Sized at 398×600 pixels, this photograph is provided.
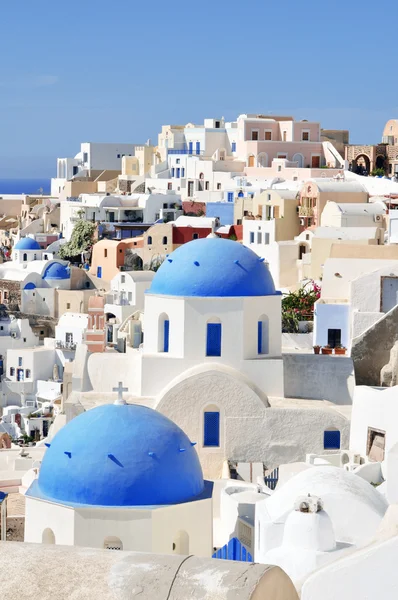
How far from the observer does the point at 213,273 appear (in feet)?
59.8

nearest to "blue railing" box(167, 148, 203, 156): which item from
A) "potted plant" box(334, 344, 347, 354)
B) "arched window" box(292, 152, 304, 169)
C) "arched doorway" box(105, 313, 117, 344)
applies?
"arched window" box(292, 152, 304, 169)

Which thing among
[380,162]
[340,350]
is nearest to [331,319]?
[340,350]

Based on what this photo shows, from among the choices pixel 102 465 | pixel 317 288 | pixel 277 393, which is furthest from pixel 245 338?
pixel 317 288

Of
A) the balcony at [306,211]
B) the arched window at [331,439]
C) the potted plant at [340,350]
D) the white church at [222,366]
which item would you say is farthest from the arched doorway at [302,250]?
the arched window at [331,439]

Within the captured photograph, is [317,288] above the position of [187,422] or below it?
above

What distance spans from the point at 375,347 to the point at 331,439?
4367mm

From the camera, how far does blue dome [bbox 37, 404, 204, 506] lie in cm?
1249

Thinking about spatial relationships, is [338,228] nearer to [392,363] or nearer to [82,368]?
[392,363]

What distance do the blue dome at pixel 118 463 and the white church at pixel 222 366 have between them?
5.14m

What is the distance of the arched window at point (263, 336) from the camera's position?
61.3 ft

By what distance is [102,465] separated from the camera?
12484 millimetres

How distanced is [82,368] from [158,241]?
26.1m

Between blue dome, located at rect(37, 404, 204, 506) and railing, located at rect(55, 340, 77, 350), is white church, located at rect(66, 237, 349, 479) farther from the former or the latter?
railing, located at rect(55, 340, 77, 350)

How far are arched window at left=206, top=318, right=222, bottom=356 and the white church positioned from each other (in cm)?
2
